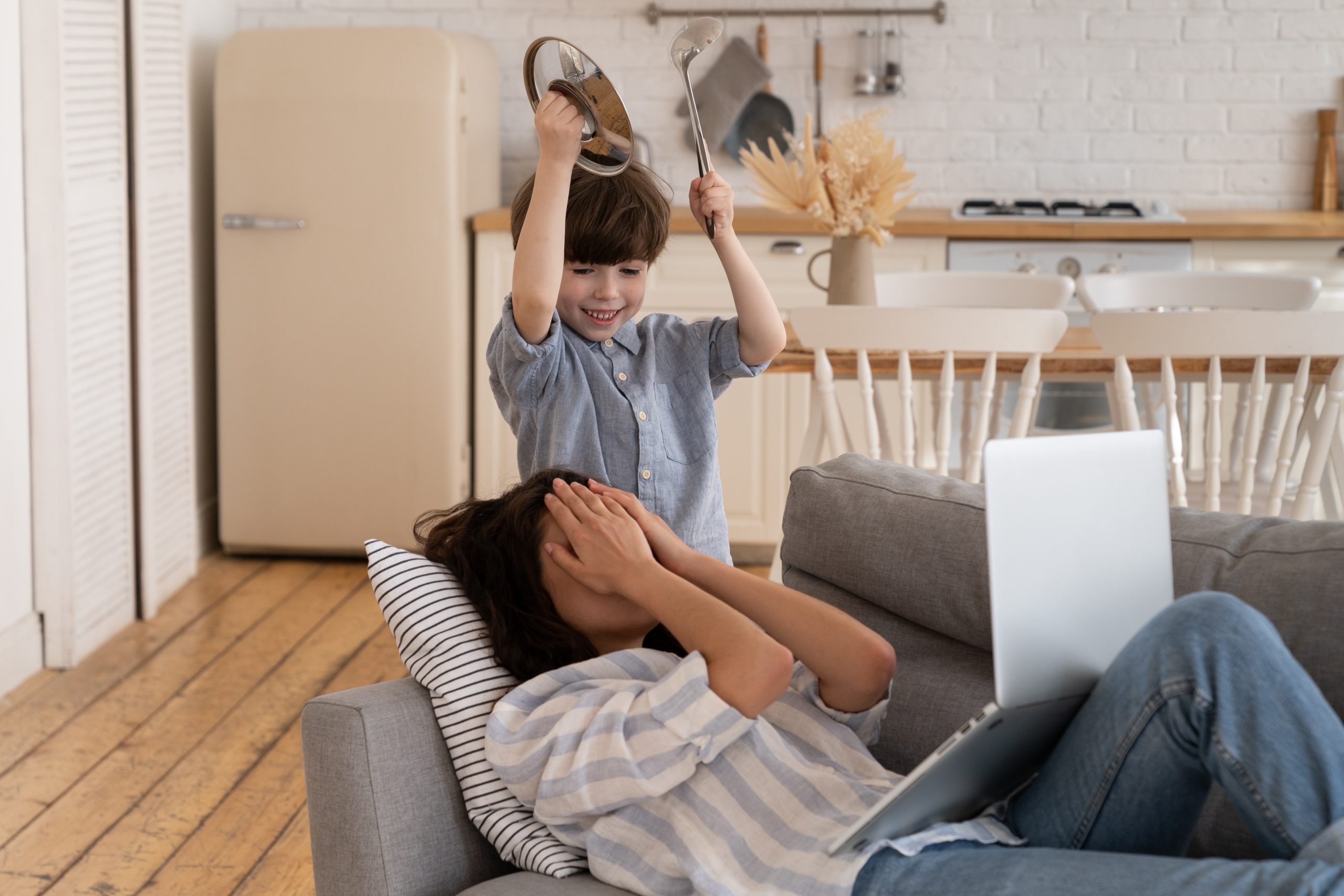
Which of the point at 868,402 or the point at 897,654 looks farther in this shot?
the point at 868,402

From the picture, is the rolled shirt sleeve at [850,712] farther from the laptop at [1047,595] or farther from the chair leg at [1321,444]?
the chair leg at [1321,444]

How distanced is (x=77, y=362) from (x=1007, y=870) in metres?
2.58

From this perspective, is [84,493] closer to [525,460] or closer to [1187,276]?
[525,460]

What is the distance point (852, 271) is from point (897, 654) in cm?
141

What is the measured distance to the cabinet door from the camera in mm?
3721

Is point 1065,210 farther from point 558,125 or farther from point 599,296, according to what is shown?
point 558,125

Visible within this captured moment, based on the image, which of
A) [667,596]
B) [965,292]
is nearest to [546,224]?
[667,596]

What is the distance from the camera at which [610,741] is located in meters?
1.23

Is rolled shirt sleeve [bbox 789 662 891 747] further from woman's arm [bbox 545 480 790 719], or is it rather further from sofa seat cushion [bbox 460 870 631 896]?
sofa seat cushion [bbox 460 870 631 896]

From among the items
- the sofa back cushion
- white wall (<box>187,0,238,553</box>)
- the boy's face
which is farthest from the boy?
white wall (<box>187,0,238,553</box>)

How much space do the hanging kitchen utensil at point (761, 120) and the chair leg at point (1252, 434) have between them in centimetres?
233

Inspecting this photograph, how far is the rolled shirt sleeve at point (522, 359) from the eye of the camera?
5.68 ft

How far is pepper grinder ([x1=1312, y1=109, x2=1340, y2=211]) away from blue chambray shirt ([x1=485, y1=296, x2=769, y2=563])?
3087 millimetres

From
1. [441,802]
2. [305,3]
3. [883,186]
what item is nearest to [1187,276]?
[883,186]
